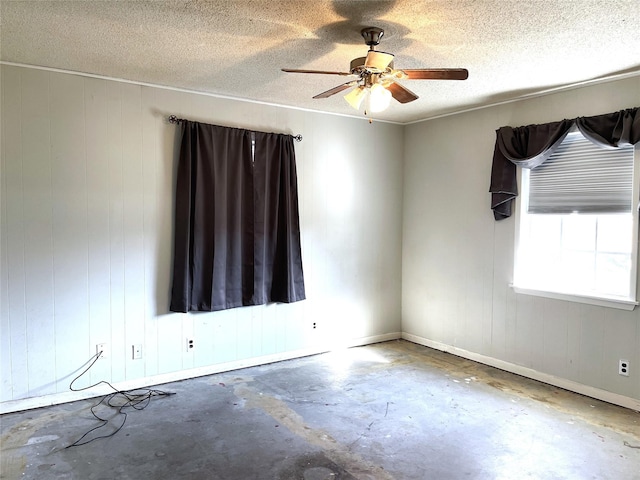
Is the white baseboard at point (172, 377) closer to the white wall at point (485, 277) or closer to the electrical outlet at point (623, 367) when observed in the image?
the white wall at point (485, 277)

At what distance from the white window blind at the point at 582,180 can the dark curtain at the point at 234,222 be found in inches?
88.6

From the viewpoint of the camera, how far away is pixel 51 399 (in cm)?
352

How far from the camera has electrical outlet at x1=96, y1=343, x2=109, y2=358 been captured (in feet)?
12.2

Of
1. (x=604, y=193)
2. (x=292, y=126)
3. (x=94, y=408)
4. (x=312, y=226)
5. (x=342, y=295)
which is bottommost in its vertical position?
(x=94, y=408)

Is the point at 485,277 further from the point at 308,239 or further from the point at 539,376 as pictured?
the point at 308,239

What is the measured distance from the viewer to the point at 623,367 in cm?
358

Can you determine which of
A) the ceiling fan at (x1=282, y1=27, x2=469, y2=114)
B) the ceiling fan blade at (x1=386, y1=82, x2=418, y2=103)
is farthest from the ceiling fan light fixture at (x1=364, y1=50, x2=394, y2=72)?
the ceiling fan blade at (x1=386, y1=82, x2=418, y2=103)

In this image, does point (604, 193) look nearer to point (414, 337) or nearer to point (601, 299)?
point (601, 299)

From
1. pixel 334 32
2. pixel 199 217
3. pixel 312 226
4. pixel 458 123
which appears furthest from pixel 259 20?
pixel 458 123

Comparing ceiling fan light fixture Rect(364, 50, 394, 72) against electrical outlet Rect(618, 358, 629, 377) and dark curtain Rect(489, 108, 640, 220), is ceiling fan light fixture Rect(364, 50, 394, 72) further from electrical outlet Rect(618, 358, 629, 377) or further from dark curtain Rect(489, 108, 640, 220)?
electrical outlet Rect(618, 358, 629, 377)

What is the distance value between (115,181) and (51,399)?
1717mm

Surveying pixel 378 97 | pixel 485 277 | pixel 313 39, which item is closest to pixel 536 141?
pixel 485 277

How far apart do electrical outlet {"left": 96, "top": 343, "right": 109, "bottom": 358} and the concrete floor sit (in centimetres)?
38

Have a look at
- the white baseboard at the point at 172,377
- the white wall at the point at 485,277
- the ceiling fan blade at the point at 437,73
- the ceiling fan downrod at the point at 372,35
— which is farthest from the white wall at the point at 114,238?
the ceiling fan blade at the point at 437,73
